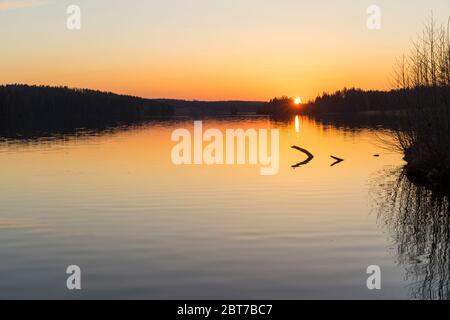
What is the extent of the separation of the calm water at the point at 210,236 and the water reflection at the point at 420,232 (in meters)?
0.07

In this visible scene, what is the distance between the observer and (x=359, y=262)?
53.5ft

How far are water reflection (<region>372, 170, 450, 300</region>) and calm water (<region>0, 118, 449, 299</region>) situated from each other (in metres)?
0.07

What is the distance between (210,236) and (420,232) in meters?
7.56

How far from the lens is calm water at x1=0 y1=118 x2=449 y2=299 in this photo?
14062 mm

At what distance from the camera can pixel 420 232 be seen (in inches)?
805

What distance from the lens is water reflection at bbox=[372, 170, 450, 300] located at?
14.2m

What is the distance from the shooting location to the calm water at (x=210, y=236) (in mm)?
14062

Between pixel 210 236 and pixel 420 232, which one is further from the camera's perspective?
pixel 420 232

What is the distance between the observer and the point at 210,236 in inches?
780

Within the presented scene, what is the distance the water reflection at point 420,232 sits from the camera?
1425 centimetres

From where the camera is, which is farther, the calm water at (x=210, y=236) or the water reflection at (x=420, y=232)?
the water reflection at (x=420, y=232)

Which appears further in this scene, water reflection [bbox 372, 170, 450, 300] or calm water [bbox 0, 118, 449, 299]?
water reflection [bbox 372, 170, 450, 300]
